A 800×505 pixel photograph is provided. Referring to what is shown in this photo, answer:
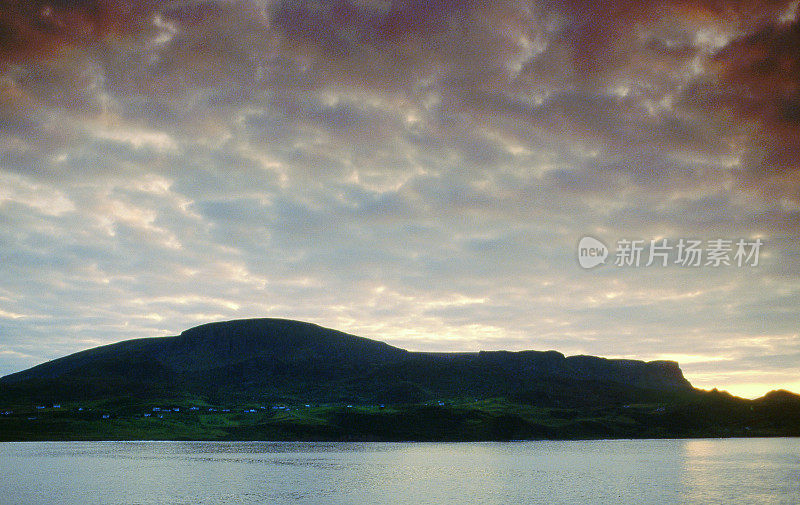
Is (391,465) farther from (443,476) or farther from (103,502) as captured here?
(103,502)

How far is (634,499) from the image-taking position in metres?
110

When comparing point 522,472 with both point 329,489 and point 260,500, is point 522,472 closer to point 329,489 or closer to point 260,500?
point 329,489

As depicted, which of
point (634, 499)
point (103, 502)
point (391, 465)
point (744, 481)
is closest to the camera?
point (103, 502)

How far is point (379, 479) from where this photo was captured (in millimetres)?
135750

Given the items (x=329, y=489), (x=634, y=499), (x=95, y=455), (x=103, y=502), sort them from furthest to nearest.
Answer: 1. (x=95, y=455)
2. (x=329, y=489)
3. (x=634, y=499)
4. (x=103, y=502)

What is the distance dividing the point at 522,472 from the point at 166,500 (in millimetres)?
82392

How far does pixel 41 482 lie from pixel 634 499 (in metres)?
104

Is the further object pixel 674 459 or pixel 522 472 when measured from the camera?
pixel 674 459

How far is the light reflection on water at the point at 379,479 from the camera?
107225 millimetres

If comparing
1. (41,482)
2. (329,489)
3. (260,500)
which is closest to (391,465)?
(329,489)

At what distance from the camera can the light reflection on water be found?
107225 millimetres

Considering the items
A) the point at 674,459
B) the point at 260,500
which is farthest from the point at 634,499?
the point at 674,459

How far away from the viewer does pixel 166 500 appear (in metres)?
102

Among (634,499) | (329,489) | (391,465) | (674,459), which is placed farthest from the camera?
(674,459)
